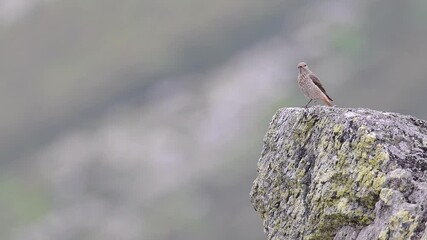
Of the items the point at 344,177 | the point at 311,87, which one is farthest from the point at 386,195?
the point at 311,87

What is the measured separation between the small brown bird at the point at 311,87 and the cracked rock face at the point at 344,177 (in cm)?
362

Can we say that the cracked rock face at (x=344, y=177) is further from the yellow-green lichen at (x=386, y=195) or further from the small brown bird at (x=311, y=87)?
the small brown bird at (x=311, y=87)

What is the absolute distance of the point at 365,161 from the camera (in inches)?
798

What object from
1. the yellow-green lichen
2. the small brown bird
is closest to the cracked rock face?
the yellow-green lichen

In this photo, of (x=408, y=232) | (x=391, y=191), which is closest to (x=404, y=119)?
(x=391, y=191)

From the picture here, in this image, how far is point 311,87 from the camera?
2664 centimetres

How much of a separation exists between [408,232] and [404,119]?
12.7ft

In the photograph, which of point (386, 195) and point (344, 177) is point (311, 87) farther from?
point (386, 195)

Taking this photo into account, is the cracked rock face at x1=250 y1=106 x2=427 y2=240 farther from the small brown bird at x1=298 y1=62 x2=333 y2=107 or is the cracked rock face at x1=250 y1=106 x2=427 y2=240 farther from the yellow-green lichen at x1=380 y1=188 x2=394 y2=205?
the small brown bird at x1=298 y1=62 x2=333 y2=107

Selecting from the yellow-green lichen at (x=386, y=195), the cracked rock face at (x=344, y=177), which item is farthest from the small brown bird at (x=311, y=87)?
the yellow-green lichen at (x=386, y=195)

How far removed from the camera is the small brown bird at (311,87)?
86.9ft

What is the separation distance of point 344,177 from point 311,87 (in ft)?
21.1

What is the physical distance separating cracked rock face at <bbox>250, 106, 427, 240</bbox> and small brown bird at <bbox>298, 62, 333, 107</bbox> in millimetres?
3621

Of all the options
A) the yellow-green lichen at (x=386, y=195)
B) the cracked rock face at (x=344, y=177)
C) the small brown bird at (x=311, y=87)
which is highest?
the small brown bird at (x=311, y=87)
